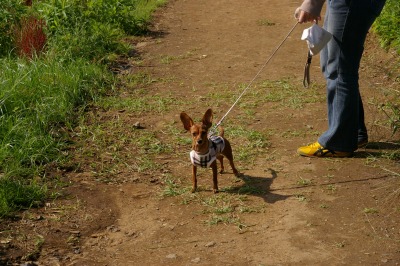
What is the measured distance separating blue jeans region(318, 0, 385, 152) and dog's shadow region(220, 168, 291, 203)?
2.14 feet

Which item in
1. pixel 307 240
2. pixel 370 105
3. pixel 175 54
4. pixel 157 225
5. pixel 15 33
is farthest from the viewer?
pixel 175 54

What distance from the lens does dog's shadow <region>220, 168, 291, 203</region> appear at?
5.05 metres

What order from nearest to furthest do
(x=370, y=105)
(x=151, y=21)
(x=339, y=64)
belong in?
(x=339, y=64) < (x=370, y=105) < (x=151, y=21)

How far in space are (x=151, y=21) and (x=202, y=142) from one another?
5875 millimetres

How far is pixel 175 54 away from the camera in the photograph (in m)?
8.84

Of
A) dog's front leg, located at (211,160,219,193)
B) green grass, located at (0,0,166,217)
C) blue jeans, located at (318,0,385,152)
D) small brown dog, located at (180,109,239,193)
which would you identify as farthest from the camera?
green grass, located at (0,0,166,217)

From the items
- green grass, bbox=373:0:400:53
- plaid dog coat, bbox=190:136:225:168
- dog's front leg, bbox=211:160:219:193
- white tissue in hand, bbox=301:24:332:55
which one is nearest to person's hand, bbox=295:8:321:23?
white tissue in hand, bbox=301:24:332:55

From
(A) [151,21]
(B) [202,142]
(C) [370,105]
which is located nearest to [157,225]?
(B) [202,142]

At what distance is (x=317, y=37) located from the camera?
17.3ft

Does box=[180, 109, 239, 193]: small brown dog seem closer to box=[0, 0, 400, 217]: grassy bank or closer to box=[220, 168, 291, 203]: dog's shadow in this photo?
box=[220, 168, 291, 203]: dog's shadow

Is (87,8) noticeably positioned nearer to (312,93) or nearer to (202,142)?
(312,93)

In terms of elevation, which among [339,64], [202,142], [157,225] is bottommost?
[157,225]

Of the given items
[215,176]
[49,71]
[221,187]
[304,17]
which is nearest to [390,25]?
[304,17]

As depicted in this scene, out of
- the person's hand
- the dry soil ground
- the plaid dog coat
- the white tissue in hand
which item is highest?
the person's hand
